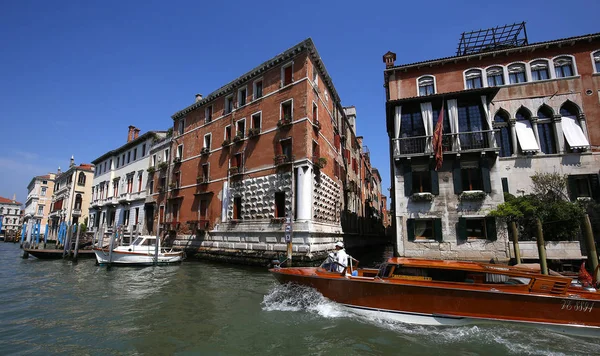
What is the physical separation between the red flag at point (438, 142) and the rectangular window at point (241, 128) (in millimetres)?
12455

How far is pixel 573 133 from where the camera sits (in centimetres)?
1581

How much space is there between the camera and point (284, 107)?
19203mm

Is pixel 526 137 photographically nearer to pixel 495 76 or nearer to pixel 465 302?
pixel 495 76

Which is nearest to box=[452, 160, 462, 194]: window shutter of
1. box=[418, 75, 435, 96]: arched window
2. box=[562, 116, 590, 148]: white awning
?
box=[418, 75, 435, 96]: arched window

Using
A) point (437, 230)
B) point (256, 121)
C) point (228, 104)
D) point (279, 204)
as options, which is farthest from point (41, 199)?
point (437, 230)

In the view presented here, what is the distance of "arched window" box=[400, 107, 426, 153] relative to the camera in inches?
628

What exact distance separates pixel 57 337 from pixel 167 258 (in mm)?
12051

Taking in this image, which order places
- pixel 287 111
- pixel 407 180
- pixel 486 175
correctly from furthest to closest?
pixel 287 111
pixel 407 180
pixel 486 175

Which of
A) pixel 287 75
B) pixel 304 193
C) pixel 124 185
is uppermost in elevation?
pixel 287 75

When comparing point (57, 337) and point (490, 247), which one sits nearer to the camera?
point (57, 337)

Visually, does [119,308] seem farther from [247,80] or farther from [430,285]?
[247,80]

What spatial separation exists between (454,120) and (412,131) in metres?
2.17

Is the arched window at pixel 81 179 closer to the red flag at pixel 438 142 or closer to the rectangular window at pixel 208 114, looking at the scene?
the rectangular window at pixel 208 114

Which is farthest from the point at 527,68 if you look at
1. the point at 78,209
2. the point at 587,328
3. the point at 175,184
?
the point at 78,209
